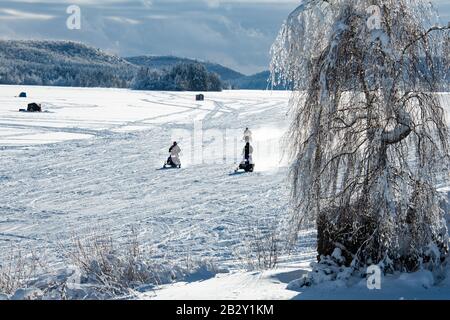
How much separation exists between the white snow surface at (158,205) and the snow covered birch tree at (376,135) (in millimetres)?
506

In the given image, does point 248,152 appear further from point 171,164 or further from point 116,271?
point 116,271

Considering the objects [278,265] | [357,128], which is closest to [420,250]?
[357,128]

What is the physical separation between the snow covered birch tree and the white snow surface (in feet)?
1.66

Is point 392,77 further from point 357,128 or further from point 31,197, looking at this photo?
point 31,197

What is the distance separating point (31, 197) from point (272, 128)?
25.5 meters

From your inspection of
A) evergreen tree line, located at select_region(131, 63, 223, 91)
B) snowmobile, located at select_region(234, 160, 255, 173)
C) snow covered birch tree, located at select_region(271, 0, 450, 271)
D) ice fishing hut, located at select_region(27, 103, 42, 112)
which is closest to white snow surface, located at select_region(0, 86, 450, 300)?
snowmobile, located at select_region(234, 160, 255, 173)

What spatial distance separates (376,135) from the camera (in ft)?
30.2

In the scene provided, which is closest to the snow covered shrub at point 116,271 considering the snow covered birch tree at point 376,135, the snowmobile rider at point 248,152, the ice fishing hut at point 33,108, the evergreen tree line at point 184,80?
the snow covered birch tree at point 376,135

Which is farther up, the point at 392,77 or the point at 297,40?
the point at 297,40

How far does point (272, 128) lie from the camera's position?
44469 millimetres

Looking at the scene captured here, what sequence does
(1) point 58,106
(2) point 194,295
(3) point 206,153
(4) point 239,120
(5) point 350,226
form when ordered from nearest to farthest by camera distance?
(2) point 194,295 → (5) point 350,226 → (3) point 206,153 → (4) point 239,120 → (1) point 58,106

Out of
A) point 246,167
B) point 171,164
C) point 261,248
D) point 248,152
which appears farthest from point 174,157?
point 261,248

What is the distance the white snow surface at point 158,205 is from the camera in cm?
911

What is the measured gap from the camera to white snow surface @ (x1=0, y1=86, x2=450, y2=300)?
911 cm
